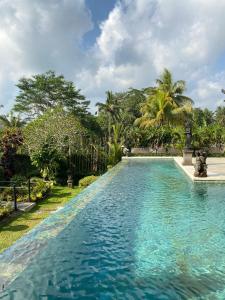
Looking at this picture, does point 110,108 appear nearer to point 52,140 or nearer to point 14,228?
point 52,140

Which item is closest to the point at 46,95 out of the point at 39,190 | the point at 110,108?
the point at 110,108

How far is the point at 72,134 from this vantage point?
2061cm

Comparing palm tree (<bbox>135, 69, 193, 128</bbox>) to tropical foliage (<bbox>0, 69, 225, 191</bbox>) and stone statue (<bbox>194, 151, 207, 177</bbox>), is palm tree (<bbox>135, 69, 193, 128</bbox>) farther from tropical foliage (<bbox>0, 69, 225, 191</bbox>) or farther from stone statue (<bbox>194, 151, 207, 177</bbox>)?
stone statue (<bbox>194, 151, 207, 177</bbox>)

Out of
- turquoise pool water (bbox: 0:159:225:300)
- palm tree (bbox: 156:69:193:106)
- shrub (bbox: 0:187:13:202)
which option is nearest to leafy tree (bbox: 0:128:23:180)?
shrub (bbox: 0:187:13:202)

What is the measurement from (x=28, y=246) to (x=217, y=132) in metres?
28.9

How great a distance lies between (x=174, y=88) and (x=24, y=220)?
32.4 metres

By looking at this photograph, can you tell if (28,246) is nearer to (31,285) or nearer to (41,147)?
(31,285)

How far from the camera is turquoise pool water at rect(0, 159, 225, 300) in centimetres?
456

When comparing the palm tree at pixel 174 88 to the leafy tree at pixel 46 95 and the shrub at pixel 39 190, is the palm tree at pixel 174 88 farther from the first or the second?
the shrub at pixel 39 190

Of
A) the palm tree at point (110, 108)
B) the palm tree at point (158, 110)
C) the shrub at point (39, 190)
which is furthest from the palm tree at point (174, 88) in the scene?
the shrub at point (39, 190)

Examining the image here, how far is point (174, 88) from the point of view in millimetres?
39938

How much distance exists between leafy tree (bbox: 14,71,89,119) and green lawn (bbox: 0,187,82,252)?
28.0 metres

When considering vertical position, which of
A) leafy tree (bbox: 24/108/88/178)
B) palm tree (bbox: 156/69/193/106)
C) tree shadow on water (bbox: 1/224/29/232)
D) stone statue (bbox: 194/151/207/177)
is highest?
palm tree (bbox: 156/69/193/106)

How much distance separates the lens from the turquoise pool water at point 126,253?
4.56 metres
